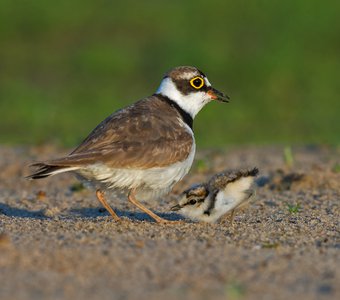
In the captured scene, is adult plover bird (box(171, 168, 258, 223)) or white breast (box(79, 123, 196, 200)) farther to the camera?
adult plover bird (box(171, 168, 258, 223))

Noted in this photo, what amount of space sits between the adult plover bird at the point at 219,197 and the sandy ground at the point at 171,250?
0.14 metres

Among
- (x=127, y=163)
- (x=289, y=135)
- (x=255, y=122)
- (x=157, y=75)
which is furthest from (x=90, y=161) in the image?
(x=157, y=75)

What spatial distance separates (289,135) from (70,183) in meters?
8.17

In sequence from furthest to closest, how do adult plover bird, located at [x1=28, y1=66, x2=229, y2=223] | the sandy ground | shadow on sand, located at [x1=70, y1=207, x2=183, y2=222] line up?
1. shadow on sand, located at [x1=70, y1=207, x2=183, y2=222]
2. adult plover bird, located at [x1=28, y1=66, x2=229, y2=223]
3. the sandy ground

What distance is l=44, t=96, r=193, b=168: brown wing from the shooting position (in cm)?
719

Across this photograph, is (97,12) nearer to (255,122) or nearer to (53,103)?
(53,103)

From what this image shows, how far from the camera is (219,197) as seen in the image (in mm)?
7605

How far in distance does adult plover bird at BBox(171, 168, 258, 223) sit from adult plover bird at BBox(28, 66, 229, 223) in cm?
25

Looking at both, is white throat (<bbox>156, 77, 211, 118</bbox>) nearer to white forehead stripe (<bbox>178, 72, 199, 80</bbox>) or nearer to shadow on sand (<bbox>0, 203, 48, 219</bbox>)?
white forehead stripe (<bbox>178, 72, 199, 80</bbox>)

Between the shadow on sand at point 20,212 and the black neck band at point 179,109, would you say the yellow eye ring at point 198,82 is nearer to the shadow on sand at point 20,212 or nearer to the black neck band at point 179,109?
the black neck band at point 179,109

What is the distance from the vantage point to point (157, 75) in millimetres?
22062

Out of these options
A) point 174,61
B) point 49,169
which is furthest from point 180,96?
point 174,61

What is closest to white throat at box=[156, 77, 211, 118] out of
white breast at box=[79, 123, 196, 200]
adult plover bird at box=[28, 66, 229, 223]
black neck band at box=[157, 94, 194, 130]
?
black neck band at box=[157, 94, 194, 130]

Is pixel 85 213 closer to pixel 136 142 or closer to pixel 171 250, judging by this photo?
pixel 136 142
